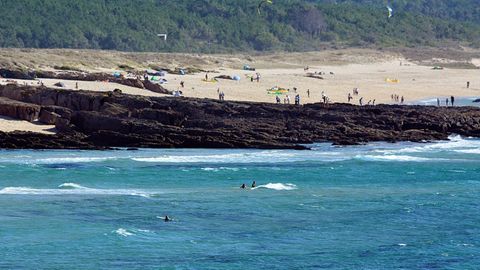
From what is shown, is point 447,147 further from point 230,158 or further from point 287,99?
point 287,99

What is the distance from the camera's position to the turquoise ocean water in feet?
87.3

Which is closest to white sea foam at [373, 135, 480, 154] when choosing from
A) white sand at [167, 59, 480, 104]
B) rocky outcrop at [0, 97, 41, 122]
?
rocky outcrop at [0, 97, 41, 122]

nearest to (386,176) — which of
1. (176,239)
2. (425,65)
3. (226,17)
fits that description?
(176,239)

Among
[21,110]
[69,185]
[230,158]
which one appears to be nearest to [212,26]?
[21,110]

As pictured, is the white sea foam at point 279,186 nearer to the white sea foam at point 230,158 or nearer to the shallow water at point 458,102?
the white sea foam at point 230,158

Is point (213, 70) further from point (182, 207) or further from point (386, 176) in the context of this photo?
point (182, 207)

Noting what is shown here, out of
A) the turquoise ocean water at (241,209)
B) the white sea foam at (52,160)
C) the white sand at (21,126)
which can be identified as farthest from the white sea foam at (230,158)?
the white sand at (21,126)

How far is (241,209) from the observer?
3244 centimetres

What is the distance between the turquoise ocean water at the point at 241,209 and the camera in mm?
26609

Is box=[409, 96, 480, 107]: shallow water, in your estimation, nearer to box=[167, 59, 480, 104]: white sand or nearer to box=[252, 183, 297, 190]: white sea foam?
box=[167, 59, 480, 104]: white sand

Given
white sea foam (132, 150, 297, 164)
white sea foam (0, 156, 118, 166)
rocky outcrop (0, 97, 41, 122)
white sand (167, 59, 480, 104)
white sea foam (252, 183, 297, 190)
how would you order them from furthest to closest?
white sand (167, 59, 480, 104)
rocky outcrop (0, 97, 41, 122)
white sea foam (132, 150, 297, 164)
white sea foam (0, 156, 118, 166)
white sea foam (252, 183, 297, 190)

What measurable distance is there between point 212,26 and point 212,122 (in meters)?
75.9

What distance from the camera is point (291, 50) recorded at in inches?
4651

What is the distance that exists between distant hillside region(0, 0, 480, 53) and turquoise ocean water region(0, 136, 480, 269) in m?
63.8
